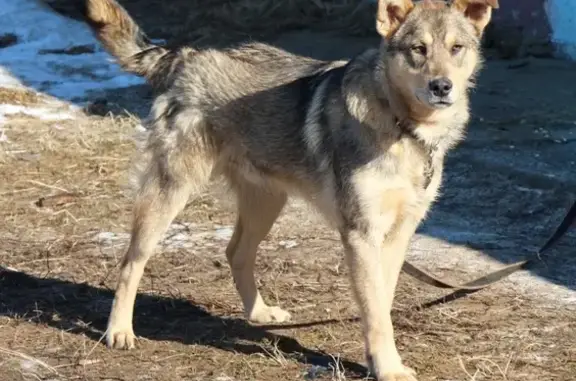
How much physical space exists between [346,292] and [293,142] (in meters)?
1.24

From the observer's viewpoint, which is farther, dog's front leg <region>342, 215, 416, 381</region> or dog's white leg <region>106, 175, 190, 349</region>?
dog's white leg <region>106, 175, 190, 349</region>

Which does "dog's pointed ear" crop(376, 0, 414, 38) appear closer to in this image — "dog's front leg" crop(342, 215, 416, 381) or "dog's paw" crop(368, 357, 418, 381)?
"dog's front leg" crop(342, 215, 416, 381)

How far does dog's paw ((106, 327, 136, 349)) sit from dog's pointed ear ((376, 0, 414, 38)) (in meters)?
1.93

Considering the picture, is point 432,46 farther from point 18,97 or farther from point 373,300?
point 18,97

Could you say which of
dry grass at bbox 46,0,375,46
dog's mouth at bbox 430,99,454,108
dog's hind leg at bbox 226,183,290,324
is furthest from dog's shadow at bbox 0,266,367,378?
dry grass at bbox 46,0,375,46

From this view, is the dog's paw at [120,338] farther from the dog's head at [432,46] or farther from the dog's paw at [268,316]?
the dog's head at [432,46]

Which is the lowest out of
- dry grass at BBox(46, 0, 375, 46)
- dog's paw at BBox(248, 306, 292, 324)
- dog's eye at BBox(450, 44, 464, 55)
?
dry grass at BBox(46, 0, 375, 46)

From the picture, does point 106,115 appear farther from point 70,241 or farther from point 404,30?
point 404,30

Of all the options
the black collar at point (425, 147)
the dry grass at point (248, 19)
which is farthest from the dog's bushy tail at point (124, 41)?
the dry grass at point (248, 19)

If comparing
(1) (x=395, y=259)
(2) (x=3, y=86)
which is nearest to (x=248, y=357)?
(1) (x=395, y=259)

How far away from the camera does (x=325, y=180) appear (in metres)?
5.52

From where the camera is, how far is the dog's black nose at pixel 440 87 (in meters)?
5.05

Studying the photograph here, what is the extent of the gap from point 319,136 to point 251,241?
105cm

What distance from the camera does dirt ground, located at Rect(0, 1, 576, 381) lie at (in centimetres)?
562
